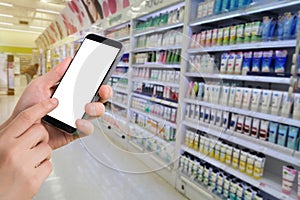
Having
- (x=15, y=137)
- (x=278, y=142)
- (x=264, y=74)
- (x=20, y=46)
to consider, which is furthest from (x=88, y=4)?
(x=20, y=46)

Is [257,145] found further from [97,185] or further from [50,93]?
[97,185]

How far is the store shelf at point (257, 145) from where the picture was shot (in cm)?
153

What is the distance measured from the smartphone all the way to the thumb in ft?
0.08

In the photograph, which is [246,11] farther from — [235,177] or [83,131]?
[83,131]

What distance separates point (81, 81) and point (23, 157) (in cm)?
30

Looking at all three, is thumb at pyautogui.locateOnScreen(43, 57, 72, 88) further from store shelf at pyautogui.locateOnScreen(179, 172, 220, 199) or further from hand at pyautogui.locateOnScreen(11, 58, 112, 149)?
store shelf at pyautogui.locateOnScreen(179, 172, 220, 199)

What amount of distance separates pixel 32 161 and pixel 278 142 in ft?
5.64

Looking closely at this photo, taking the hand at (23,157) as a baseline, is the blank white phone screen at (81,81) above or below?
above

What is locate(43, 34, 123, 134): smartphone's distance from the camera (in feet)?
2.08

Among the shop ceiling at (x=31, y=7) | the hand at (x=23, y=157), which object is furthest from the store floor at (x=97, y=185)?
the shop ceiling at (x=31, y=7)

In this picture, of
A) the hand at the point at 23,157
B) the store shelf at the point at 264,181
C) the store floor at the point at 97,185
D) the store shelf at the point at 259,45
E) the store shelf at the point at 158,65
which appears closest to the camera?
the hand at the point at 23,157

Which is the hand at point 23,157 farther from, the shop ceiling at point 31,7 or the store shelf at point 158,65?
the shop ceiling at point 31,7

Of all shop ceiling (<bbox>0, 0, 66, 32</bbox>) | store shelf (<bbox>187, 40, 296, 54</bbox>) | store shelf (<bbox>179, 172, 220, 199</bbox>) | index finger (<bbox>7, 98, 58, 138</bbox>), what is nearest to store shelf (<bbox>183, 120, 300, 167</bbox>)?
store shelf (<bbox>179, 172, 220, 199</bbox>)

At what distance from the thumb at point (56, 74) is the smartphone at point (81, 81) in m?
0.02
